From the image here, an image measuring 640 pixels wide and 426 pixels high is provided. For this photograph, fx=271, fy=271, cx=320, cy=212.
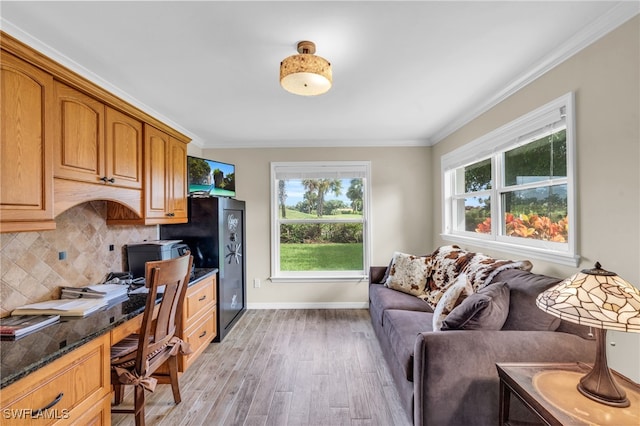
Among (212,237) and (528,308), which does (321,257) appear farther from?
(528,308)

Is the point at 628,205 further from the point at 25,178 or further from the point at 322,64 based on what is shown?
the point at 25,178

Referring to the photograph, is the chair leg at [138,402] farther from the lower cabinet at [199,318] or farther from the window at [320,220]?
the window at [320,220]

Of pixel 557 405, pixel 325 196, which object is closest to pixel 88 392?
pixel 557 405

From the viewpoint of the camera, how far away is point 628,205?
140cm

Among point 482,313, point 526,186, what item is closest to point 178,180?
point 482,313

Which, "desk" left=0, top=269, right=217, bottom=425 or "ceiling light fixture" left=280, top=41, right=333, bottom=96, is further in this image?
"ceiling light fixture" left=280, top=41, right=333, bottom=96

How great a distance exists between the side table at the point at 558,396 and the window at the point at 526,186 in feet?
2.49

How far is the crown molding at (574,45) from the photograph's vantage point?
4.48ft

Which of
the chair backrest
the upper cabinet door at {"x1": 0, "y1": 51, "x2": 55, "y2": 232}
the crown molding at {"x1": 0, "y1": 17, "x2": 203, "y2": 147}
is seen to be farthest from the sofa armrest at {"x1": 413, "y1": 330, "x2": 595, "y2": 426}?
the crown molding at {"x1": 0, "y1": 17, "x2": 203, "y2": 147}

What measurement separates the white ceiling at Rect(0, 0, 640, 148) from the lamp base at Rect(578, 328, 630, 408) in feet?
5.27

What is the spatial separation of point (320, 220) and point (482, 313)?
267 cm

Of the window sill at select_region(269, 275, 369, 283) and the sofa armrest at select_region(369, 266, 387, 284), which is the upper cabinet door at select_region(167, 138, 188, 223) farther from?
the sofa armrest at select_region(369, 266, 387, 284)

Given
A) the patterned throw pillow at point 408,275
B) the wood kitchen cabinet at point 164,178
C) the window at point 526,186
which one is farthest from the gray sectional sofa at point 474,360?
the wood kitchen cabinet at point 164,178

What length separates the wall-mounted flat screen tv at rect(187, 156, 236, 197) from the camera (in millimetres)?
3197
